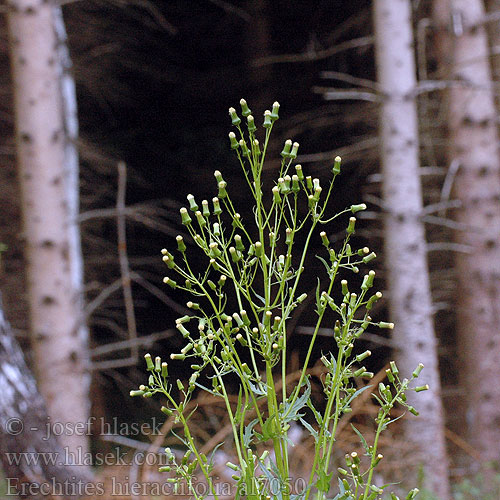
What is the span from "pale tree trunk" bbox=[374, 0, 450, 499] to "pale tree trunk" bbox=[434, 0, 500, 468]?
1.72ft

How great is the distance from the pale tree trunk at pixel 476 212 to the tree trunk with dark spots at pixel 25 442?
8.27 ft

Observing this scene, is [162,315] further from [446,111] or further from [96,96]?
[446,111]

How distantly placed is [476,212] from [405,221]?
2.50ft

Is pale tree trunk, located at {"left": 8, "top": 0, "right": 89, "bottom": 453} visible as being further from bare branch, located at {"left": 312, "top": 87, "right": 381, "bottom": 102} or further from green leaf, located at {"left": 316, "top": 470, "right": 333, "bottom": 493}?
green leaf, located at {"left": 316, "top": 470, "right": 333, "bottom": 493}

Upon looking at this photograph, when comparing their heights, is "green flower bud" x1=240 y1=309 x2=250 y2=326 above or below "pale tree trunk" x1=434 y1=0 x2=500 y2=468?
below

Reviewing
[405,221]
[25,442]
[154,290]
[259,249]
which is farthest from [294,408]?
[154,290]

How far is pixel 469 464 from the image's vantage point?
4.36 meters

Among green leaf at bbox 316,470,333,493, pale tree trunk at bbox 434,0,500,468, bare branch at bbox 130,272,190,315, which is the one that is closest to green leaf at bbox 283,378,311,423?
green leaf at bbox 316,470,333,493

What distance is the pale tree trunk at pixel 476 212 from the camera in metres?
4.26

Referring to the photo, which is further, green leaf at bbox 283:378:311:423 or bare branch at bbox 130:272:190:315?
bare branch at bbox 130:272:190:315

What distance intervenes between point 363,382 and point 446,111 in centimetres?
205

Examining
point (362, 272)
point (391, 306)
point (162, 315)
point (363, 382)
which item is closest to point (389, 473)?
point (363, 382)

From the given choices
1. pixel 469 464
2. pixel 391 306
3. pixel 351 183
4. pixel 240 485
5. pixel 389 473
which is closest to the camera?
pixel 240 485

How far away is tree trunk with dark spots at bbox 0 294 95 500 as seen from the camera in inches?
117
